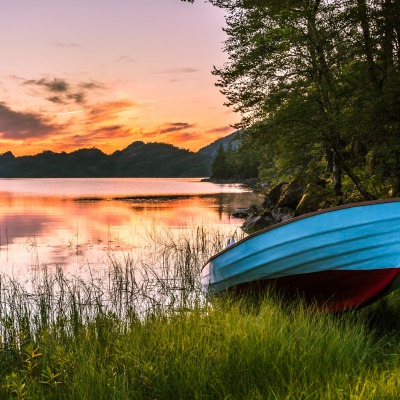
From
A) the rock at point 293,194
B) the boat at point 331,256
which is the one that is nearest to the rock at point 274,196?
the rock at point 293,194

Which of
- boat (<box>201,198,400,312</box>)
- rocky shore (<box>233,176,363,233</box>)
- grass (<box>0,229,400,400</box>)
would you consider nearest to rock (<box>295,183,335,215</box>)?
rocky shore (<box>233,176,363,233</box>)

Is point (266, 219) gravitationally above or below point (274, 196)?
below

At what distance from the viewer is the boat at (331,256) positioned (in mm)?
6246

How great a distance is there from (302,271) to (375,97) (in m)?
8.52

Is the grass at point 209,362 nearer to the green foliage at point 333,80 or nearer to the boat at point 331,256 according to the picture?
the boat at point 331,256

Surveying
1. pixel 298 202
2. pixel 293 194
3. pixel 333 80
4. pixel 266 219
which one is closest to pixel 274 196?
pixel 293 194

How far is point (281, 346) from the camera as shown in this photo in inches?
182

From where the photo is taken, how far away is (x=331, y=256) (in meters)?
6.73

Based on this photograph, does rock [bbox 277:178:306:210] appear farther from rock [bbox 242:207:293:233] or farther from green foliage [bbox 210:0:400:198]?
green foliage [bbox 210:0:400:198]

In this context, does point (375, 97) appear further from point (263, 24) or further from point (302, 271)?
point (302, 271)

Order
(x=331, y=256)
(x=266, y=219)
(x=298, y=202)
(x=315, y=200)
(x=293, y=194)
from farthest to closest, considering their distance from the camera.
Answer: (x=293, y=194), (x=298, y=202), (x=266, y=219), (x=315, y=200), (x=331, y=256)

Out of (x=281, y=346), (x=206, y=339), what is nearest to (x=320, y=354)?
(x=281, y=346)

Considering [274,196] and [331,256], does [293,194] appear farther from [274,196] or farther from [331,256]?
[331,256]

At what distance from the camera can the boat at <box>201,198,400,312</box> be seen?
20.5 ft
